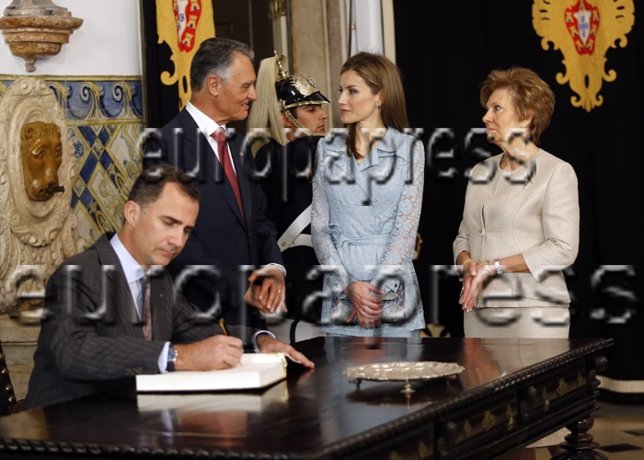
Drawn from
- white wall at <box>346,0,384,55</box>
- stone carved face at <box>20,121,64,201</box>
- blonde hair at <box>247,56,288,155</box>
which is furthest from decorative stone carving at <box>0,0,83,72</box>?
white wall at <box>346,0,384,55</box>

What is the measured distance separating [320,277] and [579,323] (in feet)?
7.79

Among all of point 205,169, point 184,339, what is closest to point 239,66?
point 205,169

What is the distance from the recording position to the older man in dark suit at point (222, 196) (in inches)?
178

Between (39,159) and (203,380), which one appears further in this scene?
(39,159)

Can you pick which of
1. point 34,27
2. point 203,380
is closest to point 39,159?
point 34,27

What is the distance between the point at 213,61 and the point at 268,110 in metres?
0.75

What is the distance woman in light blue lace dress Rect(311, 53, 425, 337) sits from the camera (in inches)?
183

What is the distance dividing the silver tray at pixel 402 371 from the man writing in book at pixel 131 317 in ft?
0.99

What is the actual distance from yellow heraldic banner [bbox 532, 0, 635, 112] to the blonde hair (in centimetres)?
211

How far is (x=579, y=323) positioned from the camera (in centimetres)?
698

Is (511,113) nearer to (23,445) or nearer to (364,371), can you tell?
(364,371)

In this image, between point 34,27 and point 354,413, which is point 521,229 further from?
point 34,27

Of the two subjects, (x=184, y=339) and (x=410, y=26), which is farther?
(x=410, y=26)

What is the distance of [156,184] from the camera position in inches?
138
